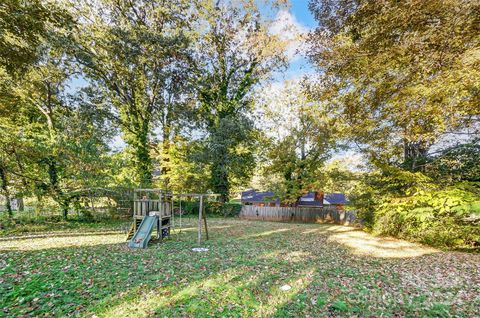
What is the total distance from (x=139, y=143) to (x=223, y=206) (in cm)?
791

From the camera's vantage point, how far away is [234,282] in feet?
13.1

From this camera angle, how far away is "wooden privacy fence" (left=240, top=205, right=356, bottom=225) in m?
16.6

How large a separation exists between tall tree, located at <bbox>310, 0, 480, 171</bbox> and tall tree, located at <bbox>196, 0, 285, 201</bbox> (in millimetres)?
9316

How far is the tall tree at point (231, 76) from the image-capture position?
16.0 m

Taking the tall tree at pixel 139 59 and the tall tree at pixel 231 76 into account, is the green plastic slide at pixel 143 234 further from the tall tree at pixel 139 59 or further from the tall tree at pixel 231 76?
the tall tree at pixel 231 76

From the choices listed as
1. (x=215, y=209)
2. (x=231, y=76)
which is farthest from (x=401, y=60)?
(x=215, y=209)

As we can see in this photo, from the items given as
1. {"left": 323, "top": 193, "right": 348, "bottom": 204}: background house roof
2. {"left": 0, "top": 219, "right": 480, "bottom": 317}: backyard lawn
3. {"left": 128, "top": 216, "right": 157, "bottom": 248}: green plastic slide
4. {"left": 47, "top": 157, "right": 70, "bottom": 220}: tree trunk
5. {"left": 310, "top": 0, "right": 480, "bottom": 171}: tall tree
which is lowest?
{"left": 323, "top": 193, "right": 348, "bottom": 204}: background house roof

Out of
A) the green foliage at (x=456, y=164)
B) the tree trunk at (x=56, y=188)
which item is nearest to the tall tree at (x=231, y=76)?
the tree trunk at (x=56, y=188)

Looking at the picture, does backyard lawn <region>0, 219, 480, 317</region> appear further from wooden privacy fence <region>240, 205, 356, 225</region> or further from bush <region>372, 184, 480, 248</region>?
wooden privacy fence <region>240, 205, 356, 225</region>

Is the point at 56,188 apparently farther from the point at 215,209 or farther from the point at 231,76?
the point at 231,76

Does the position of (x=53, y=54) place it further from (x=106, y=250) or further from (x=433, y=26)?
(x=433, y=26)

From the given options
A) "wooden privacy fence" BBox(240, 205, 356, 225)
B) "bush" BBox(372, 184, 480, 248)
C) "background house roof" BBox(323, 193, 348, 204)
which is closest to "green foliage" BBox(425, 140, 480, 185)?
"bush" BBox(372, 184, 480, 248)

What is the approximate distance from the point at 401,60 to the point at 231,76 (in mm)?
14894

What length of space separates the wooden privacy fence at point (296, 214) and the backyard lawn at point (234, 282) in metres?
10.4
